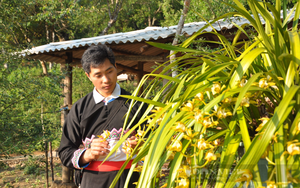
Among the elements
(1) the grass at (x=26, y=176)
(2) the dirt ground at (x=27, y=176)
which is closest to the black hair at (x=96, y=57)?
(2) the dirt ground at (x=27, y=176)

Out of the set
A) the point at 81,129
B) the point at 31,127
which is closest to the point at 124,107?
the point at 81,129

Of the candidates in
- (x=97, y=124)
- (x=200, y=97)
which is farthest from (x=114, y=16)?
(x=200, y=97)

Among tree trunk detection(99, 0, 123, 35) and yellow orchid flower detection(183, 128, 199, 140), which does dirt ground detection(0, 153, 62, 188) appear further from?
tree trunk detection(99, 0, 123, 35)

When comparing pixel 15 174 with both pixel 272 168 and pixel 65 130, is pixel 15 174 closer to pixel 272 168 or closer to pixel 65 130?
pixel 65 130

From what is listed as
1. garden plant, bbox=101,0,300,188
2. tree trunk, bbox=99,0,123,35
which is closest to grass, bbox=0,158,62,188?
garden plant, bbox=101,0,300,188

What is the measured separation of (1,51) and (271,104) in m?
4.23

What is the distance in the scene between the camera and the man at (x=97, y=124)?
1444 mm

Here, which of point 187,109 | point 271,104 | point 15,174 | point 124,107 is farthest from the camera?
point 15,174

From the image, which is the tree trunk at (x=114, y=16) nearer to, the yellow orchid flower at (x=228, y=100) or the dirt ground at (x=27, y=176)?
the dirt ground at (x=27, y=176)

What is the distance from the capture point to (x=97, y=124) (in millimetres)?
1502

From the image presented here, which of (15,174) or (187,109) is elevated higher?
(187,109)

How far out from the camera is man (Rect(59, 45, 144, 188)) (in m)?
1.44

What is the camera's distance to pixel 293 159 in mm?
507

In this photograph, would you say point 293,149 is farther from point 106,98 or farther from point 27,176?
point 27,176
